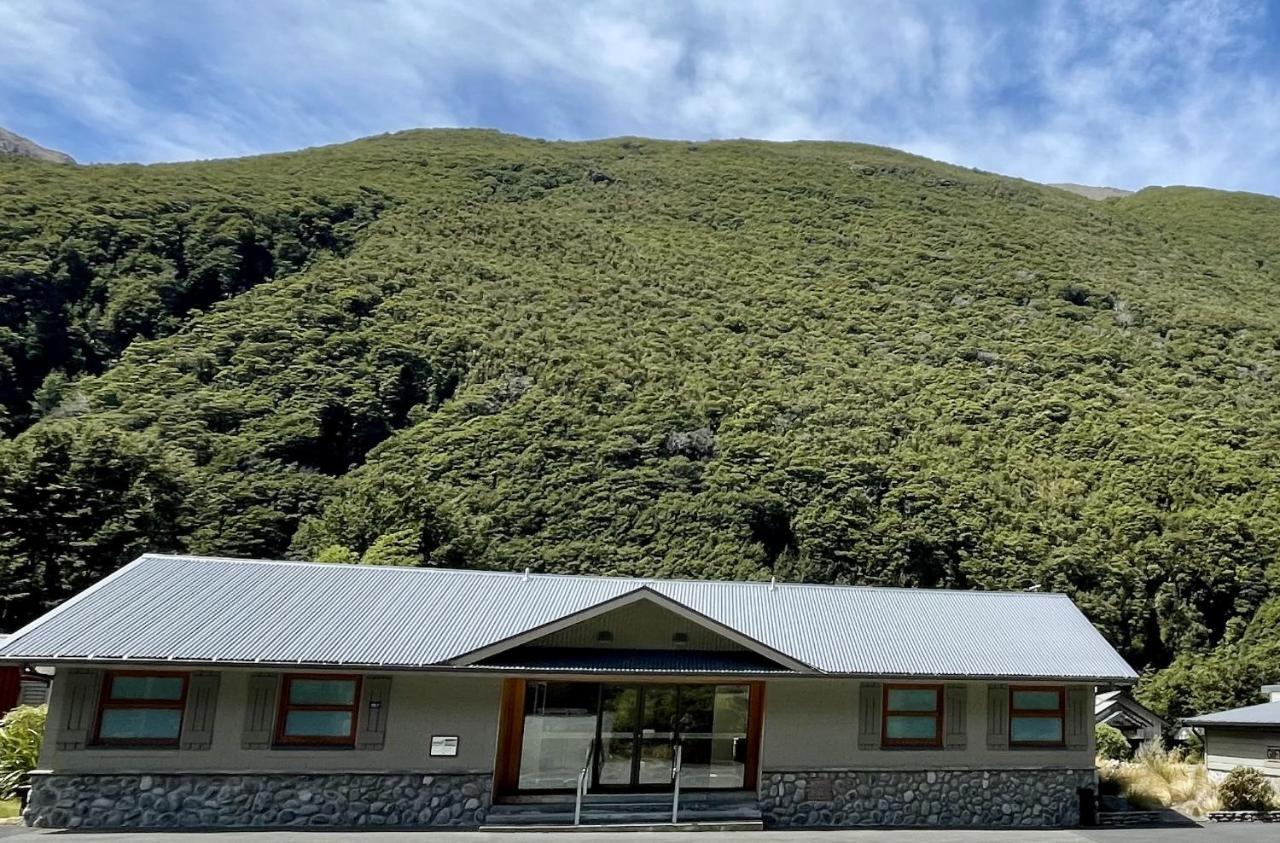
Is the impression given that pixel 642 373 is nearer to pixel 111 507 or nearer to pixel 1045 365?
pixel 1045 365

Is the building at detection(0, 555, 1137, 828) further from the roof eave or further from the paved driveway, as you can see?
the paved driveway

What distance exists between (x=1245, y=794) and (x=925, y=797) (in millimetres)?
7754

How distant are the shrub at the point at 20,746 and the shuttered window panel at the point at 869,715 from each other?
1403 cm

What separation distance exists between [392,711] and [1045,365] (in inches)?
2121

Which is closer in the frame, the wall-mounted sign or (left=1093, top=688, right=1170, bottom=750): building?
the wall-mounted sign

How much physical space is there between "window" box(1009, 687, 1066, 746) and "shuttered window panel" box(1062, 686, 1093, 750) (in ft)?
0.40

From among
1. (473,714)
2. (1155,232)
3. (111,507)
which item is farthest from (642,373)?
(1155,232)

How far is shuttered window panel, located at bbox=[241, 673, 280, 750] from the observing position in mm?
13773

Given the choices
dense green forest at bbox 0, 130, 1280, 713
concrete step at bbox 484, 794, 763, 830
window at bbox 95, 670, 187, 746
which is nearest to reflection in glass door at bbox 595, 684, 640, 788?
concrete step at bbox 484, 794, 763, 830

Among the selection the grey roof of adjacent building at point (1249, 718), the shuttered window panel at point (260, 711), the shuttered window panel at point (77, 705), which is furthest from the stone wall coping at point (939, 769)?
the shuttered window panel at point (77, 705)

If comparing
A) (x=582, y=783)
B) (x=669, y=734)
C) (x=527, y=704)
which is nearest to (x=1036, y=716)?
(x=669, y=734)

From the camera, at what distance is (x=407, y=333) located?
193ft

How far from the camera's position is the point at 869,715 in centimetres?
1578

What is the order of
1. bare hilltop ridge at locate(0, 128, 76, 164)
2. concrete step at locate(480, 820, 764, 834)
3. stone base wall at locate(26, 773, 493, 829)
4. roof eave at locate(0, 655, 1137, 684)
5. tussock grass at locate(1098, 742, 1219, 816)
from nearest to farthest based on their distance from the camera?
roof eave at locate(0, 655, 1137, 684) → stone base wall at locate(26, 773, 493, 829) → concrete step at locate(480, 820, 764, 834) → tussock grass at locate(1098, 742, 1219, 816) → bare hilltop ridge at locate(0, 128, 76, 164)
